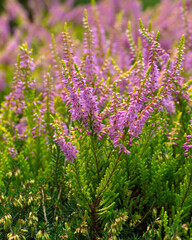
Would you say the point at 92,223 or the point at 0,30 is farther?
the point at 0,30

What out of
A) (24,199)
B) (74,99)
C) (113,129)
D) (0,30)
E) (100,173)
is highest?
(0,30)

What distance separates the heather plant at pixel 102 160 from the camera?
1.47 m

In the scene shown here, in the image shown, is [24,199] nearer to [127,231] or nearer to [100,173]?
[100,173]

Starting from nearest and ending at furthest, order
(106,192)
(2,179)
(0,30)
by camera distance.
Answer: (106,192) → (2,179) → (0,30)

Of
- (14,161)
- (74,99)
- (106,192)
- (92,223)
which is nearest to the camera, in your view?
(74,99)

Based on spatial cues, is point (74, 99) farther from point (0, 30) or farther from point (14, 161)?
point (0, 30)

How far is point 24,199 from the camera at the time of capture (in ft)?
5.59

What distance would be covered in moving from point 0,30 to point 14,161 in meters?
5.24

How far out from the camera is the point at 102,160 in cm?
177

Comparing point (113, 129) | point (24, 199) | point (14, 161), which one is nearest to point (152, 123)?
point (113, 129)

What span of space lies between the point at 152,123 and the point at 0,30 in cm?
590

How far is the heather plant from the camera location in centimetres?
147

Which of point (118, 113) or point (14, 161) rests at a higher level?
point (118, 113)

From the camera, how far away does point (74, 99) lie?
143 cm
